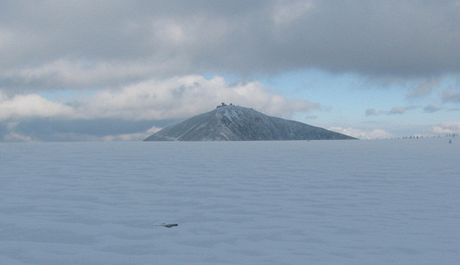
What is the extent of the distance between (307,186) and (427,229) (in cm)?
2019

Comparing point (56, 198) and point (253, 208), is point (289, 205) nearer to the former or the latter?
point (253, 208)

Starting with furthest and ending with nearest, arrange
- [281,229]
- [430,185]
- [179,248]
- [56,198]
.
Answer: [430,185] < [56,198] < [281,229] < [179,248]

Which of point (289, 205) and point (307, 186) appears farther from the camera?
point (307, 186)

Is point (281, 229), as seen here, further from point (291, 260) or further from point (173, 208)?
point (173, 208)

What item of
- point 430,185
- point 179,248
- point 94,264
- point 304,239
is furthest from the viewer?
point 430,185

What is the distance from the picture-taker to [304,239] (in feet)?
68.8

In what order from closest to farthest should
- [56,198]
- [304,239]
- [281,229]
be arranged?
Result: [304,239]
[281,229]
[56,198]

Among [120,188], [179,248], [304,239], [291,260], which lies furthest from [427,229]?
[120,188]

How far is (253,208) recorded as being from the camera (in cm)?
3008

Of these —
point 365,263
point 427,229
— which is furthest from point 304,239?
point 427,229

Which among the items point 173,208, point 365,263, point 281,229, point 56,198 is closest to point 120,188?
point 56,198

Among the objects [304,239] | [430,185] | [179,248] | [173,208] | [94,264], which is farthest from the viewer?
[430,185]

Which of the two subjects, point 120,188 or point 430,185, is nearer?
point 120,188

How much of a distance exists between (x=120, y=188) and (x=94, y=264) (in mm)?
25054
